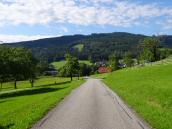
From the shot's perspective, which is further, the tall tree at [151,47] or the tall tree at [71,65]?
the tall tree at [151,47]

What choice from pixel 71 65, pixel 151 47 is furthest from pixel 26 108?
pixel 151 47

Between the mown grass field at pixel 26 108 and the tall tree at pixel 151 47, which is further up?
the tall tree at pixel 151 47

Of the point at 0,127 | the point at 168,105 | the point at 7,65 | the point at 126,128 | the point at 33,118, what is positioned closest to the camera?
the point at 126,128

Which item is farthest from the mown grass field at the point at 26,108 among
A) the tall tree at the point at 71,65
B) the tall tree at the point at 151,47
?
the tall tree at the point at 151,47

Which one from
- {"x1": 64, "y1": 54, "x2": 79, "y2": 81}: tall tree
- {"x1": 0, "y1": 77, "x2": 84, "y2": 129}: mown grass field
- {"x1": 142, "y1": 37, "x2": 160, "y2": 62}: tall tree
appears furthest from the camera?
{"x1": 142, "y1": 37, "x2": 160, "y2": 62}: tall tree

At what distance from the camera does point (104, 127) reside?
54.0ft

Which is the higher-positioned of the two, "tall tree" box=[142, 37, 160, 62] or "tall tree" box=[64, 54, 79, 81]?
"tall tree" box=[142, 37, 160, 62]

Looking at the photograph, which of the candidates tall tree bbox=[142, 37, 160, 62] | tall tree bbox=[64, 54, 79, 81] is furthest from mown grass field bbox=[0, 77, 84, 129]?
tall tree bbox=[142, 37, 160, 62]

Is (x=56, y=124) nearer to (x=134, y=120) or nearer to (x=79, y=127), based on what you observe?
(x=79, y=127)

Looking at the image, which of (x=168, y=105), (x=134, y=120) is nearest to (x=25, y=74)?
(x=168, y=105)

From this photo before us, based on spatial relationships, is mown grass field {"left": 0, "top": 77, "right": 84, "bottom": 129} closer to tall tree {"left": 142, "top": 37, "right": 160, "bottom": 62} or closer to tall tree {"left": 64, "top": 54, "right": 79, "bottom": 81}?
tall tree {"left": 64, "top": 54, "right": 79, "bottom": 81}

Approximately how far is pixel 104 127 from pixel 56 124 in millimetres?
2548

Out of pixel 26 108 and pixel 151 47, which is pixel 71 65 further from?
pixel 26 108

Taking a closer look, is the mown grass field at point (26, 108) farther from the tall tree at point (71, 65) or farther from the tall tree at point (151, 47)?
the tall tree at point (151, 47)
